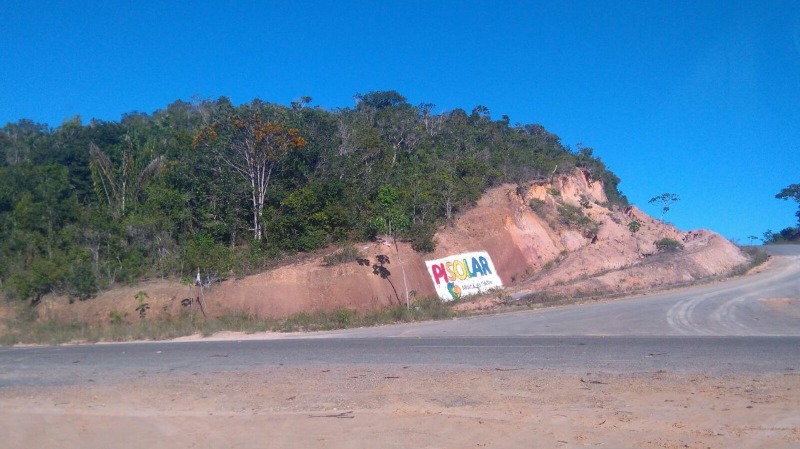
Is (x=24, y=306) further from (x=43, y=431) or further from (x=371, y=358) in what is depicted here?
(x=43, y=431)

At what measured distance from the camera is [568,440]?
27.6 ft

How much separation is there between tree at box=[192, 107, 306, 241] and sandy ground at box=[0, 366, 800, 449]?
22929 mm

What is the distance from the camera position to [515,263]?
37.2 meters

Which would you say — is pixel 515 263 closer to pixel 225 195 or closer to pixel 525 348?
pixel 225 195

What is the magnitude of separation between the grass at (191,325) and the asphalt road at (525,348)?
7.43 feet

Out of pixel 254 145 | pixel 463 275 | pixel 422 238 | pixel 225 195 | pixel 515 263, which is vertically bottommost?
pixel 463 275

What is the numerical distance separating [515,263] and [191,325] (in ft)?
58.4

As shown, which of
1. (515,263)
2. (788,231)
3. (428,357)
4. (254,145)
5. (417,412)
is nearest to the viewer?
(417,412)

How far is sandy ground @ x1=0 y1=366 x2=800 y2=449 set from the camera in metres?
8.62

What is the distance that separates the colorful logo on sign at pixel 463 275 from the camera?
33656 millimetres

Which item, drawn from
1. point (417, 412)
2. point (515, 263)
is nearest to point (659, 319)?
point (515, 263)

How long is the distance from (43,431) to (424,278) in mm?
24675

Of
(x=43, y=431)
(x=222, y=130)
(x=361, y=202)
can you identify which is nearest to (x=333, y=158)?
(x=361, y=202)

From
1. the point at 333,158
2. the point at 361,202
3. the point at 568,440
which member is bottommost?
the point at 568,440
